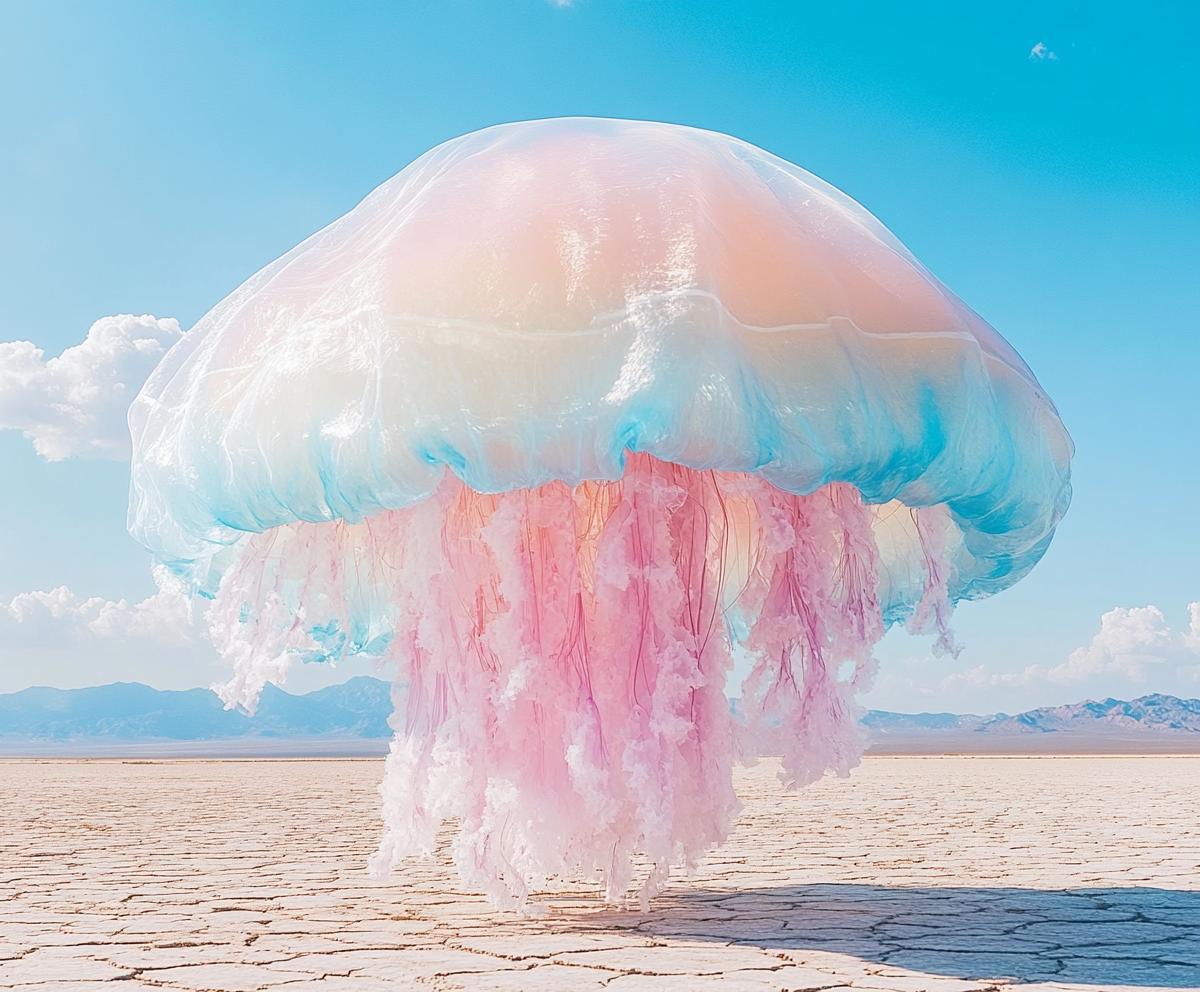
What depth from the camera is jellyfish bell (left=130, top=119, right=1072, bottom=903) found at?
3.36 meters

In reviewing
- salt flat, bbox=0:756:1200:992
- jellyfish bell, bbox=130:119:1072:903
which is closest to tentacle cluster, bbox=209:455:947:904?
jellyfish bell, bbox=130:119:1072:903

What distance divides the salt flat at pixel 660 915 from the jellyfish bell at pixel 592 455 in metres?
0.41

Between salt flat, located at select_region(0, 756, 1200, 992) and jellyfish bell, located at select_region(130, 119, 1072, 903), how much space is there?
1.35 ft

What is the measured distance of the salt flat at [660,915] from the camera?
10.8 feet

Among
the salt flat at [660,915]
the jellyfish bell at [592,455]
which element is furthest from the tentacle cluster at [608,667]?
the salt flat at [660,915]

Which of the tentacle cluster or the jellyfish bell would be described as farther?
the tentacle cluster

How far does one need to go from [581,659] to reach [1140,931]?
2080 mm

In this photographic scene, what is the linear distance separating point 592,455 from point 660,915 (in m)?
1.96

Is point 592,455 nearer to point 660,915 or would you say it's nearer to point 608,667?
point 608,667

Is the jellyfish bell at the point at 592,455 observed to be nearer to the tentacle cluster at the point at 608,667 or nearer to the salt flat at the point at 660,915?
the tentacle cluster at the point at 608,667

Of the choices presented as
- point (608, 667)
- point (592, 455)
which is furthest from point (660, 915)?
point (592, 455)

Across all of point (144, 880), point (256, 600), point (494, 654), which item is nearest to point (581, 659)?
point (494, 654)

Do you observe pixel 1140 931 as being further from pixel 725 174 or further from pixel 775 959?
pixel 725 174

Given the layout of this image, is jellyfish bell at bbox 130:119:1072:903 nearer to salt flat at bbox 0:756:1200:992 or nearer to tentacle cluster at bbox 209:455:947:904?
tentacle cluster at bbox 209:455:947:904
